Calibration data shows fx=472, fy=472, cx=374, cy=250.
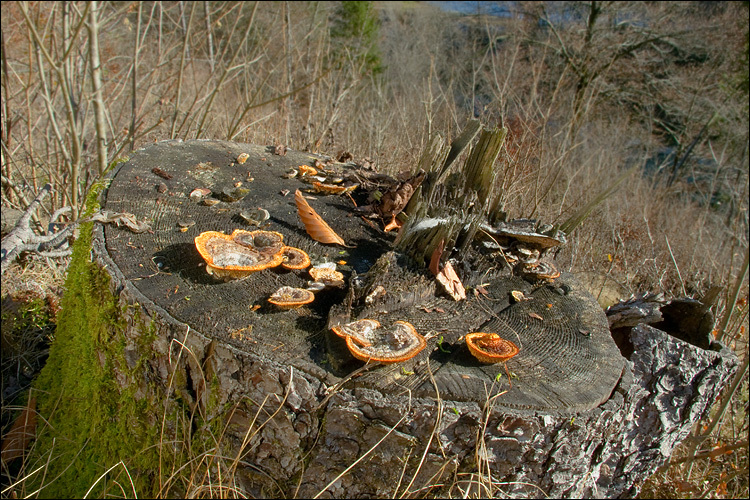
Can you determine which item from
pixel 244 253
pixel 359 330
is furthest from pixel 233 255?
pixel 359 330

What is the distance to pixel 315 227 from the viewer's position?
230cm

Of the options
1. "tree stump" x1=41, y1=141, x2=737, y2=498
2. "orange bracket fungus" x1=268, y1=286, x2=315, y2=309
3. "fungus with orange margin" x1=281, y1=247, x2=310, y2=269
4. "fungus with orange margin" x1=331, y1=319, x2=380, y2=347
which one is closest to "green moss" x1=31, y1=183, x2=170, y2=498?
"tree stump" x1=41, y1=141, x2=737, y2=498

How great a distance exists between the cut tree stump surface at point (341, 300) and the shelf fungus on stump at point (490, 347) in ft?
0.14

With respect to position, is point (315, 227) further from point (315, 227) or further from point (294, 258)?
Result: point (294, 258)

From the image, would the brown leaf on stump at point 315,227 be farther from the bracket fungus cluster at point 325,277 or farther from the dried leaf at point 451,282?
the dried leaf at point 451,282

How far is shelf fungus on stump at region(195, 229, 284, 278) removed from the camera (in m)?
1.84

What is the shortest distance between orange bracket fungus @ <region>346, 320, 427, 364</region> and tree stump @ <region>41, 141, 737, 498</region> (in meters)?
0.06

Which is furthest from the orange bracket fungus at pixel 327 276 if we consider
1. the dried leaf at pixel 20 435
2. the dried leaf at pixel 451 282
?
the dried leaf at pixel 20 435

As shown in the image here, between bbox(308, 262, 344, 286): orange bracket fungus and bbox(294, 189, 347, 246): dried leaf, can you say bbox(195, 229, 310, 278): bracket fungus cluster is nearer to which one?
bbox(308, 262, 344, 286): orange bracket fungus

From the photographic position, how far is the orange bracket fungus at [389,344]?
5.08 feet

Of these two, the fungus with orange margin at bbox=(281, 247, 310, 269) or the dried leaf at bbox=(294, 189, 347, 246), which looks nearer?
the fungus with orange margin at bbox=(281, 247, 310, 269)

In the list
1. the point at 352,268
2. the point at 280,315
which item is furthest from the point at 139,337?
the point at 352,268

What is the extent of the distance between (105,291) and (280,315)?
0.76m

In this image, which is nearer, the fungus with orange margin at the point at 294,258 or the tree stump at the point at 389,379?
the tree stump at the point at 389,379
